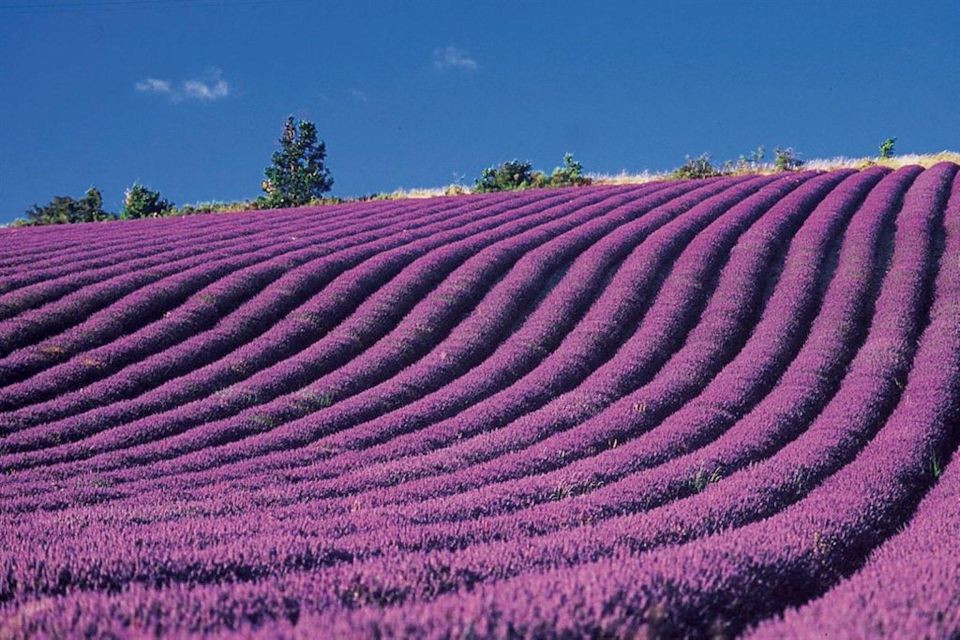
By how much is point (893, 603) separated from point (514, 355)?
34.5 feet

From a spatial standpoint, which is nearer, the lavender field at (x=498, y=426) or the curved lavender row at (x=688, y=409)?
the lavender field at (x=498, y=426)

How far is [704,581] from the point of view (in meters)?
3.60

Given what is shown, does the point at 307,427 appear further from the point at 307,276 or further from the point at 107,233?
the point at 107,233

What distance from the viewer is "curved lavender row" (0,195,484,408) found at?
1297cm

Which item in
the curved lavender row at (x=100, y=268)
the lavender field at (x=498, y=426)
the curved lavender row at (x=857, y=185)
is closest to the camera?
the lavender field at (x=498, y=426)

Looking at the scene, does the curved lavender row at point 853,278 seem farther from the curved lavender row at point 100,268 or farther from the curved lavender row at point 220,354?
the curved lavender row at point 100,268

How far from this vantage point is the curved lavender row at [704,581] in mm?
2703

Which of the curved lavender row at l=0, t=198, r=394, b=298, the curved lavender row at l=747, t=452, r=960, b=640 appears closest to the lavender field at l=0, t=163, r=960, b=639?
the curved lavender row at l=747, t=452, r=960, b=640

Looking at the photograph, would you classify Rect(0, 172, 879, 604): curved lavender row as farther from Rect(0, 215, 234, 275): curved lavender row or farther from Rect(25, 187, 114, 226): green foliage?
Rect(25, 187, 114, 226): green foliage

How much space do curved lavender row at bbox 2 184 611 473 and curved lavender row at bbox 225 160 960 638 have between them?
25.4 feet

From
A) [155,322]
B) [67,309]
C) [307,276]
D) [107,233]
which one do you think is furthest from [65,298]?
[107,233]

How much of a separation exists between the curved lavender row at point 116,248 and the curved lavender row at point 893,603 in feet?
54.6

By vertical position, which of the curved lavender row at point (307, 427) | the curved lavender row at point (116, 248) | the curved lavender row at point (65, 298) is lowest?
the curved lavender row at point (307, 427)

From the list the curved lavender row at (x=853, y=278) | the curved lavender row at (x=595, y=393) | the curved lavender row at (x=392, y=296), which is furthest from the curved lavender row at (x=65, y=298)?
the curved lavender row at (x=853, y=278)
